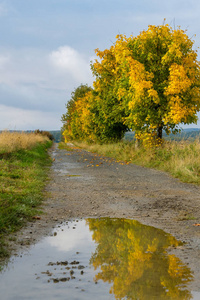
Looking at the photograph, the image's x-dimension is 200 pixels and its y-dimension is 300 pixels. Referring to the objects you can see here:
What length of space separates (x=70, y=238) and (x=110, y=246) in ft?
2.59

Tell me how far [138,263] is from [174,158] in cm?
1198

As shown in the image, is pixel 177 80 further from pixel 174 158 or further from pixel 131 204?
pixel 131 204

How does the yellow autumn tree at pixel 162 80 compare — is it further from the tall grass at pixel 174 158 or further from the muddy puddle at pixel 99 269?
the muddy puddle at pixel 99 269

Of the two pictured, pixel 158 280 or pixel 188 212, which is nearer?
pixel 158 280

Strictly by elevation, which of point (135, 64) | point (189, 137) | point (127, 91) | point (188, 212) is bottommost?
point (188, 212)

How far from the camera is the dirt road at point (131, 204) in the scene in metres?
5.54

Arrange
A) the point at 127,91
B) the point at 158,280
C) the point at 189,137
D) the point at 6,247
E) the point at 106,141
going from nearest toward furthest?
the point at 158,280
the point at 6,247
the point at 189,137
the point at 127,91
the point at 106,141

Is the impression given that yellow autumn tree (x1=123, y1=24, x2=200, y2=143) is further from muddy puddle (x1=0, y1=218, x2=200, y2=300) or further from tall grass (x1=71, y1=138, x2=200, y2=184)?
muddy puddle (x1=0, y1=218, x2=200, y2=300)

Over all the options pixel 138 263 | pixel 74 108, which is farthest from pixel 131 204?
pixel 74 108

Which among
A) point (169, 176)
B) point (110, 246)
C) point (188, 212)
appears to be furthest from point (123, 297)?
point (169, 176)

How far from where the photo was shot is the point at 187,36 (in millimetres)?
19000

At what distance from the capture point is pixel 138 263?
171 inches

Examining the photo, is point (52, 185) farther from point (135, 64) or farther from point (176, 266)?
point (135, 64)

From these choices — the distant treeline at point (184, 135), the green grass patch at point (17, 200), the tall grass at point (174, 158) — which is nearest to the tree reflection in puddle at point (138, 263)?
the green grass patch at point (17, 200)
